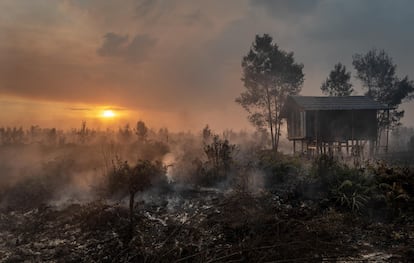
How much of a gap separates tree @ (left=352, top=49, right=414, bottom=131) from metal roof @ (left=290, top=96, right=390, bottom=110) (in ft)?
31.7

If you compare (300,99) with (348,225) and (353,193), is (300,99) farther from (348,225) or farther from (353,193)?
(348,225)

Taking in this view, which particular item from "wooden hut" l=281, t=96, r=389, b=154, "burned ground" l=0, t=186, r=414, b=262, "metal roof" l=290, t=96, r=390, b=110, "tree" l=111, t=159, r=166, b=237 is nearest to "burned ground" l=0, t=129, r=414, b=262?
"burned ground" l=0, t=186, r=414, b=262

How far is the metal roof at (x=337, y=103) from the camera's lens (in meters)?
23.4

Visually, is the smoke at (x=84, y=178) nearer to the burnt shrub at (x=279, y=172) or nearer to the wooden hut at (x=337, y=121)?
the burnt shrub at (x=279, y=172)

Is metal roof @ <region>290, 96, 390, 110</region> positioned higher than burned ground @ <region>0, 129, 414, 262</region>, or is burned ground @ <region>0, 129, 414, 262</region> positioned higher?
metal roof @ <region>290, 96, 390, 110</region>

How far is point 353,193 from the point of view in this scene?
421 inches

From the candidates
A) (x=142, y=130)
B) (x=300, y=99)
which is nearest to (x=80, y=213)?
(x=142, y=130)

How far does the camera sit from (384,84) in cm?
3359

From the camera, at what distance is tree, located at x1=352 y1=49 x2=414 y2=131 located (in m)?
32.8

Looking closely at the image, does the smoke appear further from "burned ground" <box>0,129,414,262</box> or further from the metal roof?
the metal roof

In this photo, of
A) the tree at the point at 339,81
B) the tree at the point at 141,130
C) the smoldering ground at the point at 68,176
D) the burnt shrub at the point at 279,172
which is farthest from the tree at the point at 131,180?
the tree at the point at 339,81

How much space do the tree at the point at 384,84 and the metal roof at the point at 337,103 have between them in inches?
381

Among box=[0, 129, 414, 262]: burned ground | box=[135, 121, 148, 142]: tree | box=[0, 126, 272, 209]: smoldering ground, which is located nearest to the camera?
box=[0, 129, 414, 262]: burned ground

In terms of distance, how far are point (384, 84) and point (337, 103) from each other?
514 inches
